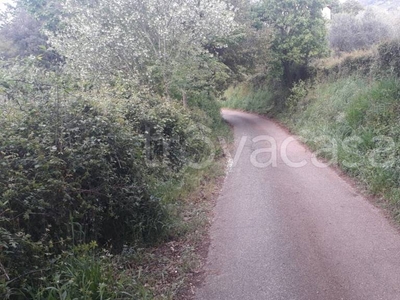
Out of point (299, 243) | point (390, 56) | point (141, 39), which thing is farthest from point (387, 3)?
point (299, 243)

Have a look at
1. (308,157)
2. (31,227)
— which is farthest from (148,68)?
(31,227)

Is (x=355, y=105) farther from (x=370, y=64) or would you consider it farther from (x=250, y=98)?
(x=250, y=98)

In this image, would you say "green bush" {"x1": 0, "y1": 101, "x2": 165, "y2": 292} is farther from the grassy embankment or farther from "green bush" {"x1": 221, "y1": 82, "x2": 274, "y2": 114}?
"green bush" {"x1": 221, "y1": 82, "x2": 274, "y2": 114}

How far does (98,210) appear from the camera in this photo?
15.9ft

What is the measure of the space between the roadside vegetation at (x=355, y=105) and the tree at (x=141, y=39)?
5.29 meters

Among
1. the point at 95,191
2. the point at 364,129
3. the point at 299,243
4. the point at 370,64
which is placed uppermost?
the point at 370,64

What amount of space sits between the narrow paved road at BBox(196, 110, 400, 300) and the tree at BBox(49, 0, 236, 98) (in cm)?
488

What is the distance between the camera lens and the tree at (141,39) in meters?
11.2

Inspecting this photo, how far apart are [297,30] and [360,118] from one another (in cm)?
1105

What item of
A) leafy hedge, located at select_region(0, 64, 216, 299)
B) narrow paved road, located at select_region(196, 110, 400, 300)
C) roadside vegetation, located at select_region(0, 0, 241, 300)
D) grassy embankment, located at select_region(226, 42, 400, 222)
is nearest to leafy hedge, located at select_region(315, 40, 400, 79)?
grassy embankment, located at select_region(226, 42, 400, 222)

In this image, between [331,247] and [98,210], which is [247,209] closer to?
[331,247]

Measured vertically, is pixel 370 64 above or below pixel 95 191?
above

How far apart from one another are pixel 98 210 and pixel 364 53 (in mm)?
12678

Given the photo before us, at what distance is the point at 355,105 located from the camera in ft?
35.7
